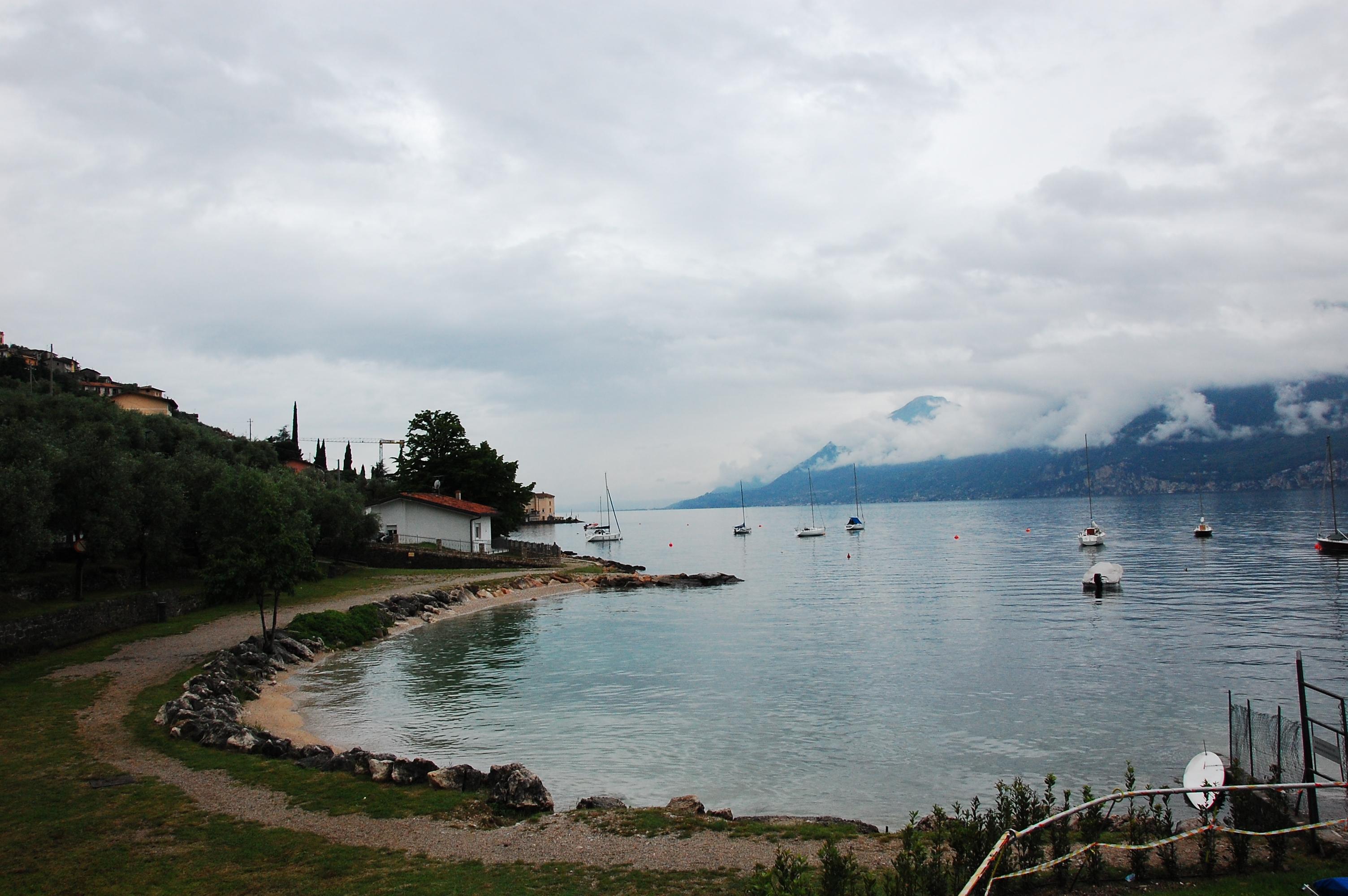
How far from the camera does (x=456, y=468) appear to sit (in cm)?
8981

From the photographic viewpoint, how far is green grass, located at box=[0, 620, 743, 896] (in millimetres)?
9836

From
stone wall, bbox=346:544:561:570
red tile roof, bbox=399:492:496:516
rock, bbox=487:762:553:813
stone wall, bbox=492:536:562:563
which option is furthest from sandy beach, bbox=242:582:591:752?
stone wall, bbox=492:536:562:563

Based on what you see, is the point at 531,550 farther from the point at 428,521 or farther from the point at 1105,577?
the point at 1105,577

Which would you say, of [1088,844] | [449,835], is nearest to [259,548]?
[449,835]

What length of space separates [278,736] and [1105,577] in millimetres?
53494

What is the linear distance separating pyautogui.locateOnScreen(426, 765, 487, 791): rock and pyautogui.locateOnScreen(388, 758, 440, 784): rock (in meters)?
0.15

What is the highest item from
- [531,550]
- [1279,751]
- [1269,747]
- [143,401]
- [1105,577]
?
[143,401]

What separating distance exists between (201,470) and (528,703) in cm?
2799

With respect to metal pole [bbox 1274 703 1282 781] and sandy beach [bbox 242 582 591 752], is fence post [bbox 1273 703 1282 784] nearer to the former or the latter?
metal pole [bbox 1274 703 1282 781]

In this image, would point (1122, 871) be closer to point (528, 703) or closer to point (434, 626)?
point (528, 703)

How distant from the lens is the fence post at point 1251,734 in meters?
14.7

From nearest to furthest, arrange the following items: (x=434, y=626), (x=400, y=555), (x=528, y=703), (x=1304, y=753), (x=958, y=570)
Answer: (x=1304, y=753)
(x=528, y=703)
(x=434, y=626)
(x=400, y=555)
(x=958, y=570)

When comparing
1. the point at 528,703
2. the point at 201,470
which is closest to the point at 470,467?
the point at 201,470

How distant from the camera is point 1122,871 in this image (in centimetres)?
988
